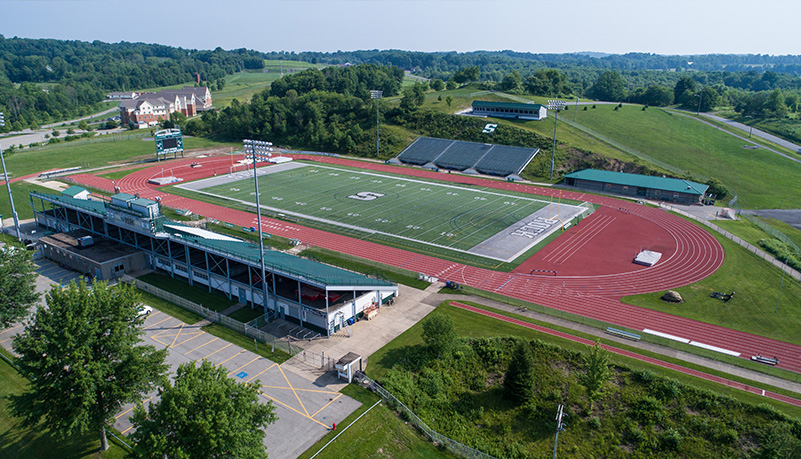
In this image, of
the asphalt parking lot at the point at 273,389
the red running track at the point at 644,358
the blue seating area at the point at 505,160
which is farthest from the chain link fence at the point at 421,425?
the blue seating area at the point at 505,160

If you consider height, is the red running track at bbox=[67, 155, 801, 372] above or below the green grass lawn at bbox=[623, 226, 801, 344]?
above

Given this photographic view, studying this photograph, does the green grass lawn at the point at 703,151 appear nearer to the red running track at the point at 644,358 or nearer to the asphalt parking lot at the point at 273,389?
the red running track at the point at 644,358

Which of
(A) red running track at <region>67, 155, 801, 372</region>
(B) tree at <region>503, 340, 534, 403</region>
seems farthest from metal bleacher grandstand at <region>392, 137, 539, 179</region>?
(B) tree at <region>503, 340, 534, 403</region>

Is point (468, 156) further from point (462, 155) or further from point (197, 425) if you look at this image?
point (197, 425)

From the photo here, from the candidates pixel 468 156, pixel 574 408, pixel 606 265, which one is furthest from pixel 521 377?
pixel 468 156

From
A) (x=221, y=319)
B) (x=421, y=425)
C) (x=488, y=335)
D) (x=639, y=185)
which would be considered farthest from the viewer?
(x=639, y=185)

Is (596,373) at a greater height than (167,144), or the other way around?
(167,144)

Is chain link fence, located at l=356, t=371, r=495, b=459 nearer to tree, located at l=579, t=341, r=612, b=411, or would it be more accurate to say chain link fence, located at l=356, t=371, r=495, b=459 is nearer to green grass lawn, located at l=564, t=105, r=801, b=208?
tree, located at l=579, t=341, r=612, b=411
